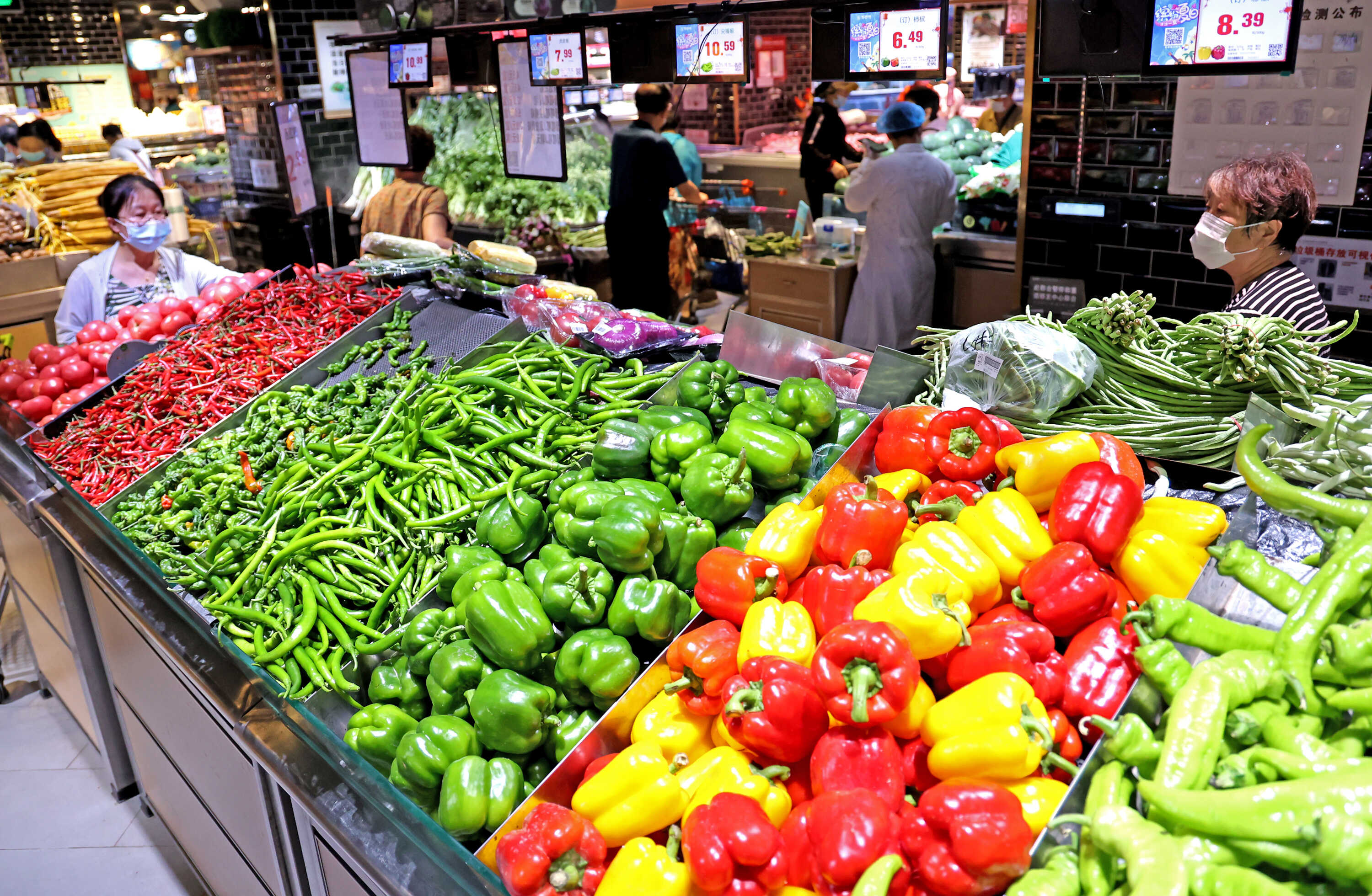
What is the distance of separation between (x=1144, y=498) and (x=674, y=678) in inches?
42.2

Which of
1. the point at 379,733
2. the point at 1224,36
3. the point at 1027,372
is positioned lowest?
the point at 379,733

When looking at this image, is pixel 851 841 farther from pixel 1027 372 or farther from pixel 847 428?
pixel 1027 372

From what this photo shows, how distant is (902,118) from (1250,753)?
19.6 feet

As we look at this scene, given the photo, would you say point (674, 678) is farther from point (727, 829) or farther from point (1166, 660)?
point (1166, 660)

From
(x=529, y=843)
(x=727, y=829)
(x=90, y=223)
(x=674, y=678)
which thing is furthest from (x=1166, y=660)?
(x=90, y=223)

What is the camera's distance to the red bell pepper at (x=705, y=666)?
1.66 meters

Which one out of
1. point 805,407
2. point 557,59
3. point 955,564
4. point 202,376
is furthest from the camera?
point 557,59

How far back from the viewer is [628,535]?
5.96ft

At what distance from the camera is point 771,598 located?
5.77 ft

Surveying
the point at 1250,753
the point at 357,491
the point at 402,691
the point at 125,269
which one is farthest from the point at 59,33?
the point at 1250,753

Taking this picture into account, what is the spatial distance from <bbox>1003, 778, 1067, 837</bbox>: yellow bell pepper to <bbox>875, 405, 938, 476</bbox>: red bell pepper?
0.84 meters

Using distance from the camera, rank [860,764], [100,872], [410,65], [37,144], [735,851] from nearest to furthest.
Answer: [735,851], [860,764], [100,872], [410,65], [37,144]

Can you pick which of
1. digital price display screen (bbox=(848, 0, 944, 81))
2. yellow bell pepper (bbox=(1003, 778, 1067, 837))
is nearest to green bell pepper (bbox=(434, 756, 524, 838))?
yellow bell pepper (bbox=(1003, 778, 1067, 837))

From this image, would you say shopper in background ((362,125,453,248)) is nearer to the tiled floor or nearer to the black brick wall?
the tiled floor
